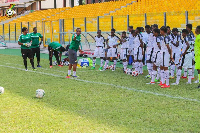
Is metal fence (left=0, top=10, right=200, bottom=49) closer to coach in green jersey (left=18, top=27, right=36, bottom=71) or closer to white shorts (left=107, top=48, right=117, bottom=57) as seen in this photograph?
white shorts (left=107, top=48, right=117, bottom=57)

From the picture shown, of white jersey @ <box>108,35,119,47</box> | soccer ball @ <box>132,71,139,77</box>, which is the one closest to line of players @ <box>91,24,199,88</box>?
soccer ball @ <box>132,71,139,77</box>

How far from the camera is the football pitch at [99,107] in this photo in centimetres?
639

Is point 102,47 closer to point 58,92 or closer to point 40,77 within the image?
point 40,77

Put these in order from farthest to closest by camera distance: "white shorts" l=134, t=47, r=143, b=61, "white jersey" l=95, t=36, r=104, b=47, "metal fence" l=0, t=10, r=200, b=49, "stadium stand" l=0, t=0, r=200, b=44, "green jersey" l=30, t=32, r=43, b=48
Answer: "stadium stand" l=0, t=0, r=200, b=44 → "metal fence" l=0, t=10, r=200, b=49 → "green jersey" l=30, t=32, r=43, b=48 → "white jersey" l=95, t=36, r=104, b=47 → "white shorts" l=134, t=47, r=143, b=61

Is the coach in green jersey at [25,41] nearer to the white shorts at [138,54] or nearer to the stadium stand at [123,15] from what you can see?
the white shorts at [138,54]

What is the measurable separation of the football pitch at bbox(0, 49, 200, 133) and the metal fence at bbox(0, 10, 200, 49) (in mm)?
6743

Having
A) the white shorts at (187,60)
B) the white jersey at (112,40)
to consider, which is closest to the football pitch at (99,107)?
the white shorts at (187,60)

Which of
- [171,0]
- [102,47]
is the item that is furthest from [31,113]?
[171,0]

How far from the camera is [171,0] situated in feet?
89.8

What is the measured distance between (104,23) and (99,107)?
1598 centimetres

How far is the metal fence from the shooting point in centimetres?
1811

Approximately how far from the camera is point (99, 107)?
8.01 meters

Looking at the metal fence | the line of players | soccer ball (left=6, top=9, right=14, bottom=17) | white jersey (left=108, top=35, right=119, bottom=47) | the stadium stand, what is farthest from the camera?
soccer ball (left=6, top=9, right=14, bottom=17)

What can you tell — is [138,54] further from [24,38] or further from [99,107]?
[99,107]
